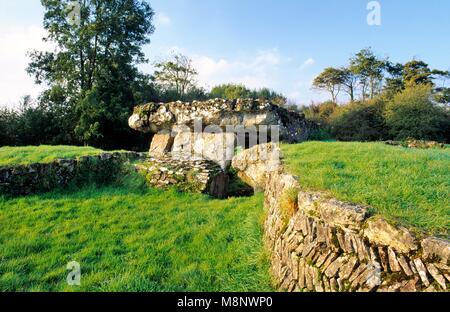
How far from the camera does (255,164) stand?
827cm

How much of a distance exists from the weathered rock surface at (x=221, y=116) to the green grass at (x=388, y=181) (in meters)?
4.48

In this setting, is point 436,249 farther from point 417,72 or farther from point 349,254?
point 417,72

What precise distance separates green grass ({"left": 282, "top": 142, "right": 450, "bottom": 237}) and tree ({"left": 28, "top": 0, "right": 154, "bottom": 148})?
1572 cm

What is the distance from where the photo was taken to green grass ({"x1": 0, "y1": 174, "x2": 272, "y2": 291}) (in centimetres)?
352

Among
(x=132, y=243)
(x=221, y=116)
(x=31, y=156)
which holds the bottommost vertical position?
(x=132, y=243)

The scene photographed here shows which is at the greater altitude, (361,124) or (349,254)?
(361,124)

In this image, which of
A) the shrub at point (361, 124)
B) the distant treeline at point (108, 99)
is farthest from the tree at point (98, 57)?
the shrub at point (361, 124)

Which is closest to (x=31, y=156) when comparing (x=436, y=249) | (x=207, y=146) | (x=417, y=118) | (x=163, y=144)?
(x=163, y=144)

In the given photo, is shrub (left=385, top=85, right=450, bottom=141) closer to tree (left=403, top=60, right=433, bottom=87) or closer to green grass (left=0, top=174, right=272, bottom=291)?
tree (left=403, top=60, right=433, bottom=87)

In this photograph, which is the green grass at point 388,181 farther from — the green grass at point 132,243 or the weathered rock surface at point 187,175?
the weathered rock surface at point 187,175

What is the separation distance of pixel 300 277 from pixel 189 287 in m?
1.37

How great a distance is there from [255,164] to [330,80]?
28319mm

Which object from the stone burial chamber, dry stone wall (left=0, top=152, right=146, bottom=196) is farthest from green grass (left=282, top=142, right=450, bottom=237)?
dry stone wall (left=0, top=152, right=146, bottom=196)
